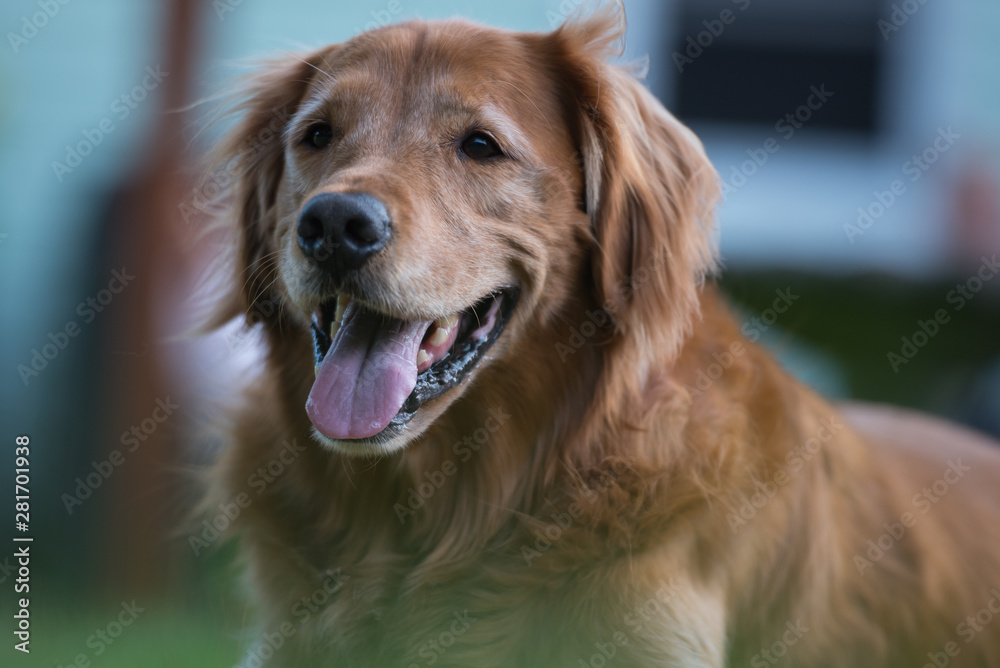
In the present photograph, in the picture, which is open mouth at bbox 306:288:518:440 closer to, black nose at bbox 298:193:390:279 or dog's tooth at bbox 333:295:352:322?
dog's tooth at bbox 333:295:352:322

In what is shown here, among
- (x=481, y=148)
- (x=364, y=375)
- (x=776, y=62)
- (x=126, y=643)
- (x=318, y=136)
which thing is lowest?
(x=126, y=643)

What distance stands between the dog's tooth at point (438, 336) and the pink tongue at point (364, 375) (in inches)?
1.4

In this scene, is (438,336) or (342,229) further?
(438,336)

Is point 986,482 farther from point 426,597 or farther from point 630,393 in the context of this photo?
point 426,597

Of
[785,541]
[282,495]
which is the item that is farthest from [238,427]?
[785,541]

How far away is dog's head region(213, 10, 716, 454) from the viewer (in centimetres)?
242

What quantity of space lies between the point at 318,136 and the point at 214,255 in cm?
104

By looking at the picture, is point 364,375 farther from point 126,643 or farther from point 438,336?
point 126,643

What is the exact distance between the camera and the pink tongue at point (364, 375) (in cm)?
241

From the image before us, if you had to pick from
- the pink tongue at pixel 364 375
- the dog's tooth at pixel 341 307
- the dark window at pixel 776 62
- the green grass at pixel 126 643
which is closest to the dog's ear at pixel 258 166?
the dog's tooth at pixel 341 307

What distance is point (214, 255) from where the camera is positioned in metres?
3.64

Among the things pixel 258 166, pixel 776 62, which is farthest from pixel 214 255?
pixel 776 62

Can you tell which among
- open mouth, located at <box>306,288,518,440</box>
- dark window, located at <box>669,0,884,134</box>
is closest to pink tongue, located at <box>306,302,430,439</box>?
open mouth, located at <box>306,288,518,440</box>

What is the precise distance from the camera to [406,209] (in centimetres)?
241
